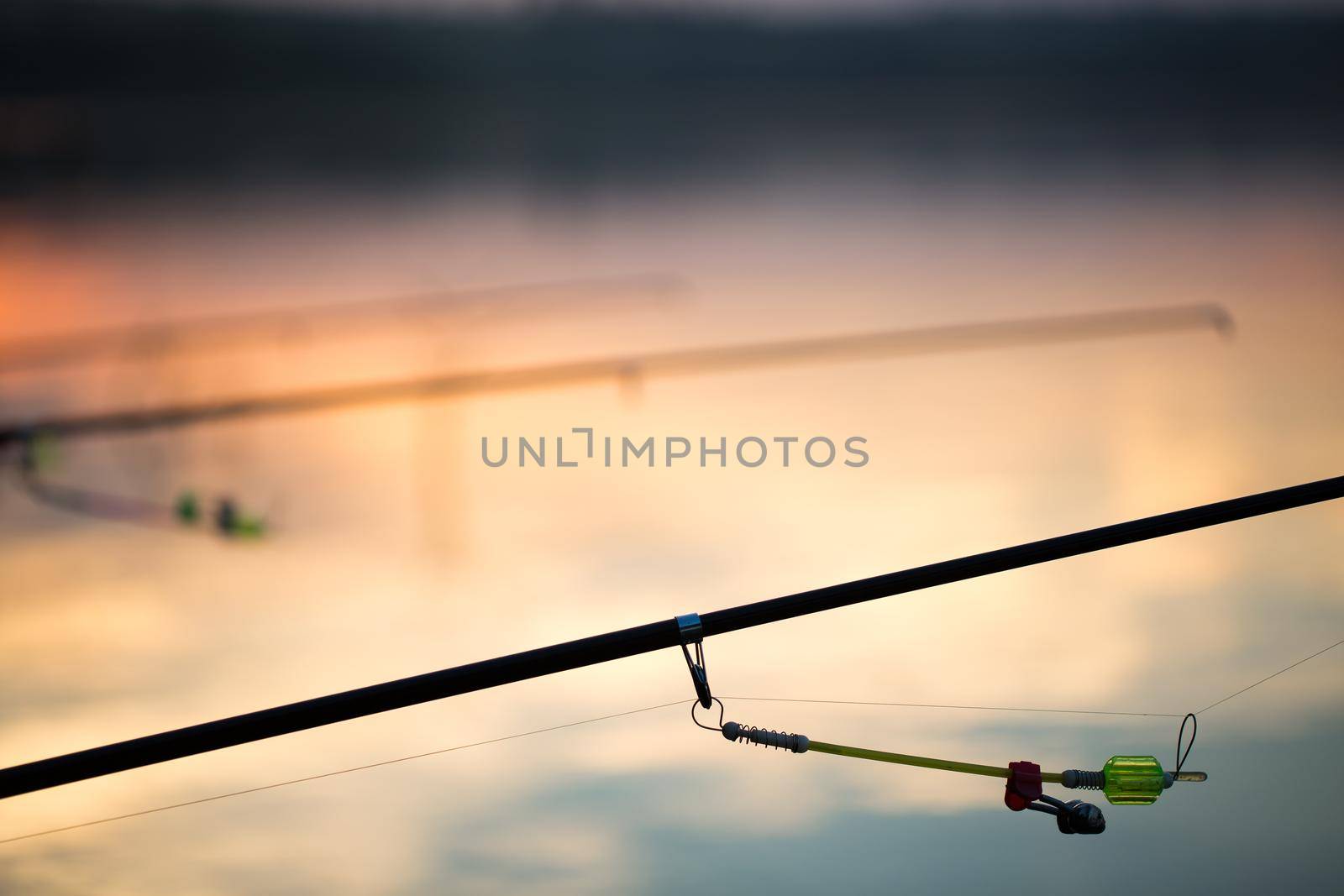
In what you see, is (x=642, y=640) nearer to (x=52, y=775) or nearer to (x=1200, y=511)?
(x=52, y=775)

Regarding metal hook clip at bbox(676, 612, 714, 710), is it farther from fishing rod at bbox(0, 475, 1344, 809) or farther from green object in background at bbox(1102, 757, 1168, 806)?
green object in background at bbox(1102, 757, 1168, 806)

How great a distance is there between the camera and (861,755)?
3.51m

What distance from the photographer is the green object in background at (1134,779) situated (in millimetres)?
3688

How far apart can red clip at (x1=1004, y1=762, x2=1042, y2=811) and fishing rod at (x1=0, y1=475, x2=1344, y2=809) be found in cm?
91

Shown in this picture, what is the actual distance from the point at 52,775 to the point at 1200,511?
2651 mm

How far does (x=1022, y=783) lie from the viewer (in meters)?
3.61

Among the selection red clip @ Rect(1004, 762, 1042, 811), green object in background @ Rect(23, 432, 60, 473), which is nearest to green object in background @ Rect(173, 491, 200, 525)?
green object in background @ Rect(23, 432, 60, 473)

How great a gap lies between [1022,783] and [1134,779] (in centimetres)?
36

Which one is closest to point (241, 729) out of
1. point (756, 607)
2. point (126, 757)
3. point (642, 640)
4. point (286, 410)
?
point (126, 757)

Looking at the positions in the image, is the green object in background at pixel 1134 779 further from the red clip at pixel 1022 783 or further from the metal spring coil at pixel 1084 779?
the red clip at pixel 1022 783

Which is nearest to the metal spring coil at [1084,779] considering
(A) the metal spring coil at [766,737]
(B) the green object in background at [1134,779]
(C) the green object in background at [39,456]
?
(B) the green object in background at [1134,779]

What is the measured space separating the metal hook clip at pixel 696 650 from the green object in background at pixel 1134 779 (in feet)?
4.37

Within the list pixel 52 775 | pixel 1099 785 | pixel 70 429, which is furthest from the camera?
pixel 70 429

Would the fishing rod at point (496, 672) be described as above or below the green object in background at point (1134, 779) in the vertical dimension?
above
